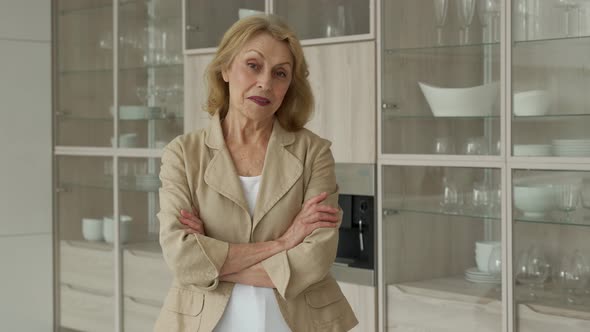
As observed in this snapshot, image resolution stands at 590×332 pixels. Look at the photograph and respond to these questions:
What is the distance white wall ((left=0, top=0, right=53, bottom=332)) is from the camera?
15.5ft

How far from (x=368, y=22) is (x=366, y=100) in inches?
11.9

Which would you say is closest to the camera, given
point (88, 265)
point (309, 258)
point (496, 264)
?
point (309, 258)

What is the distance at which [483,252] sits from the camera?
3.17 m

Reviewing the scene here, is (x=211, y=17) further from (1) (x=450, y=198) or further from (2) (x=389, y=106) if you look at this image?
(1) (x=450, y=198)

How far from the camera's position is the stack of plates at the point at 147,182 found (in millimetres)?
4387

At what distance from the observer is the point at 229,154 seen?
7.13ft

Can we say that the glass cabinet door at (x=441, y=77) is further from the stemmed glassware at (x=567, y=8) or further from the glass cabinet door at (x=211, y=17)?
the glass cabinet door at (x=211, y=17)

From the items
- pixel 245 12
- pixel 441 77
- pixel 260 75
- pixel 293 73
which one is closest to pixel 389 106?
pixel 441 77

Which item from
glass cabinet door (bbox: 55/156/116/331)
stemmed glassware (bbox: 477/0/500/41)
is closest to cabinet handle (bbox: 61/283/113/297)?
glass cabinet door (bbox: 55/156/116/331)

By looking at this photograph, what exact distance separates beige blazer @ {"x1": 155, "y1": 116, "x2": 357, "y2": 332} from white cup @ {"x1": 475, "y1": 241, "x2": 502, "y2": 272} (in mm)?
1090

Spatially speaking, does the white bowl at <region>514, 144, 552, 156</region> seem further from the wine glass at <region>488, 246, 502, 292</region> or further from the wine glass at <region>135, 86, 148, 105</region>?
the wine glass at <region>135, 86, 148, 105</region>

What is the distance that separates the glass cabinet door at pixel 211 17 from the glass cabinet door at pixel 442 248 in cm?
103

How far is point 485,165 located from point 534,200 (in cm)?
20

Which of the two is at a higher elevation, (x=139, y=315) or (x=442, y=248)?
(x=442, y=248)
